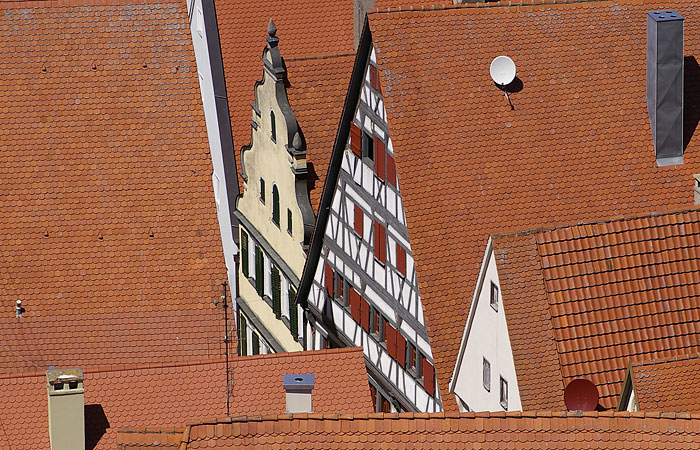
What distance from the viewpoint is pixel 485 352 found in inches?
1039

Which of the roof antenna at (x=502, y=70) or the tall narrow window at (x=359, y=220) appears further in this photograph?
the tall narrow window at (x=359, y=220)

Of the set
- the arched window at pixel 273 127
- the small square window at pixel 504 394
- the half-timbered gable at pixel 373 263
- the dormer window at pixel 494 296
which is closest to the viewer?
the dormer window at pixel 494 296

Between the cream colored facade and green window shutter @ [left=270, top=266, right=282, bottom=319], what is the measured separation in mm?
78

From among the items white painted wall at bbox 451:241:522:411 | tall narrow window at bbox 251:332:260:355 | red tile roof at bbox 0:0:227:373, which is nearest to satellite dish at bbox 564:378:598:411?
white painted wall at bbox 451:241:522:411

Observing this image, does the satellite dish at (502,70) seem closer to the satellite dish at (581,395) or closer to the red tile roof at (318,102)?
the red tile roof at (318,102)

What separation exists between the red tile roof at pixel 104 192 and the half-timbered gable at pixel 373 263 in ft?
15.7

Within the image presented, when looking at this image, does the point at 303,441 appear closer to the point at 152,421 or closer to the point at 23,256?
the point at 152,421

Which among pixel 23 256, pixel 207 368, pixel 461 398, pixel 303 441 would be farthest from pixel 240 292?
pixel 303 441

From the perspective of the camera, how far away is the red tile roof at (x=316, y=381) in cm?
2872

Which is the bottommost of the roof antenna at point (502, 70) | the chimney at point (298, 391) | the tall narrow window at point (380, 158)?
the chimney at point (298, 391)

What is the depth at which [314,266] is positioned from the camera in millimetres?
33594

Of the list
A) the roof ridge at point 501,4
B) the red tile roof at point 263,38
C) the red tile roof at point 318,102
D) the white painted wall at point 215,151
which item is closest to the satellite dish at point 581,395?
the roof ridge at point 501,4

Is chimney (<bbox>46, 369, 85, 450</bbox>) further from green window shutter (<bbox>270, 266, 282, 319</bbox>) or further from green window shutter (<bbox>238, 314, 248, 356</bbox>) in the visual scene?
green window shutter (<bbox>238, 314, 248, 356</bbox>)

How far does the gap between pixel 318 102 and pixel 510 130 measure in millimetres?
6338
